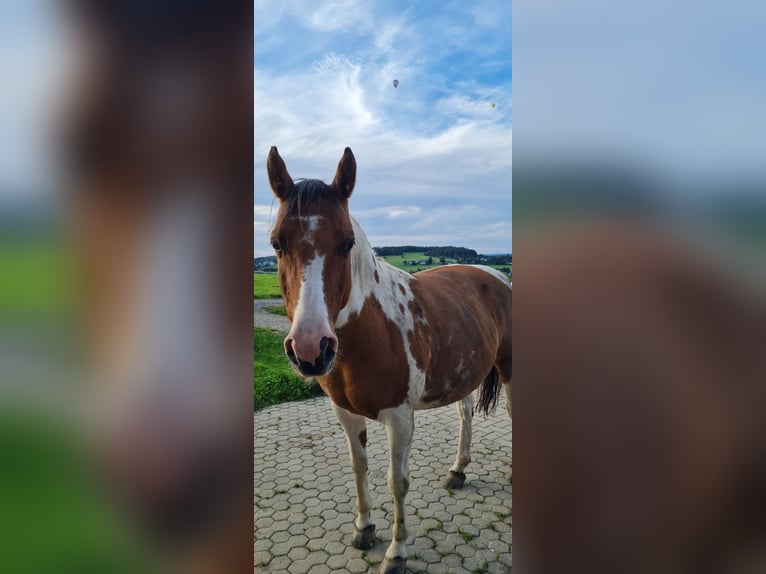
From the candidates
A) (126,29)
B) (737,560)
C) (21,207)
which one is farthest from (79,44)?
(737,560)

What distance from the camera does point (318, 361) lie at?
164cm

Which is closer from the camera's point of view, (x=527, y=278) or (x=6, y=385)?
(x=6, y=385)

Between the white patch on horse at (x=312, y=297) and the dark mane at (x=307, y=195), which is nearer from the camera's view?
the white patch on horse at (x=312, y=297)

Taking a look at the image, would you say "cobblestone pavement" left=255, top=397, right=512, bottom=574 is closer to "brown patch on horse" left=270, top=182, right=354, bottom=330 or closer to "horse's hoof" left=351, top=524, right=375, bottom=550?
"horse's hoof" left=351, top=524, right=375, bottom=550

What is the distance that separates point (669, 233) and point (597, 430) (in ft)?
0.87

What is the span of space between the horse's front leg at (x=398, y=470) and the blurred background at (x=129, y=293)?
7.06 feet

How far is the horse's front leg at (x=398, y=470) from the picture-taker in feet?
8.48

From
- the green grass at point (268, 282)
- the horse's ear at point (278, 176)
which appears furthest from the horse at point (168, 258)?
the horse's ear at point (278, 176)

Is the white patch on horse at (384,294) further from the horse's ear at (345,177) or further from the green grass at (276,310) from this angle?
the green grass at (276,310)

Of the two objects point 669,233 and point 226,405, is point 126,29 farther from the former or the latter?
point 669,233

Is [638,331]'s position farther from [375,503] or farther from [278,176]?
[375,503]

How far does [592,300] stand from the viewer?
523mm

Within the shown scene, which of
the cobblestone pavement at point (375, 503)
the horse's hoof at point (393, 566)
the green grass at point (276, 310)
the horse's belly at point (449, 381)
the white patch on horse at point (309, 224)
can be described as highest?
the white patch on horse at point (309, 224)

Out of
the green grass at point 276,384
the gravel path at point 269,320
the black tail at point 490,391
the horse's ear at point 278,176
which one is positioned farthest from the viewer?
the gravel path at point 269,320
